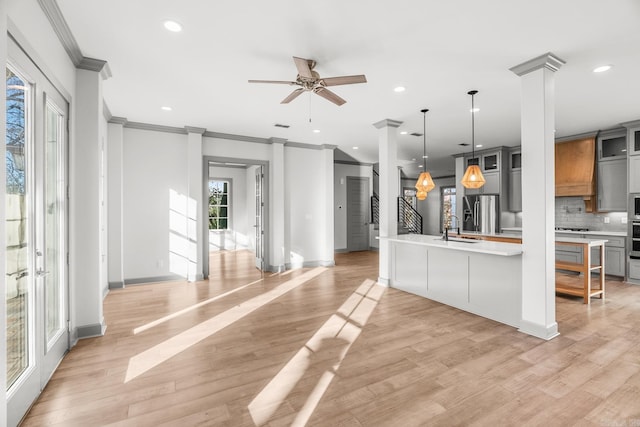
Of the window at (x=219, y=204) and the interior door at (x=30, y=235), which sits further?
the window at (x=219, y=204)

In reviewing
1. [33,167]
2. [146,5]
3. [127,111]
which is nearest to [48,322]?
[33,167]

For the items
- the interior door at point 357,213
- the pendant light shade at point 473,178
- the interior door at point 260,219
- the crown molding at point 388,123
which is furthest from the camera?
the interior door at point 357,213

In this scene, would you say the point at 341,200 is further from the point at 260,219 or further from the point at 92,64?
the point at 92,64

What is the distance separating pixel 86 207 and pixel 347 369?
306cm

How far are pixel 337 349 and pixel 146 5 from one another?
3322 millimetres

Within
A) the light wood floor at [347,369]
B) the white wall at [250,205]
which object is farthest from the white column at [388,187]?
the white wall at [250,205]

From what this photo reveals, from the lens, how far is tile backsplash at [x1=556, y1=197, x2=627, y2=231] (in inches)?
242

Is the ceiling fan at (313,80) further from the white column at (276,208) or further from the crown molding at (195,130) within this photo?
the white column at (276,208)

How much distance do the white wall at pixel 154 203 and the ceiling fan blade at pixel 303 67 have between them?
3796 millimetres

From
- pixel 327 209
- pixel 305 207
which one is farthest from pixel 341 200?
pixel 305 207

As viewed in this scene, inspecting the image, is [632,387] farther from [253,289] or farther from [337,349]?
[253,289]

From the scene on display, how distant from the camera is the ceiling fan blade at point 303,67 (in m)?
2.76

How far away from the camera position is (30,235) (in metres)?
2.21

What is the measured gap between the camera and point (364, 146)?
7625mm
